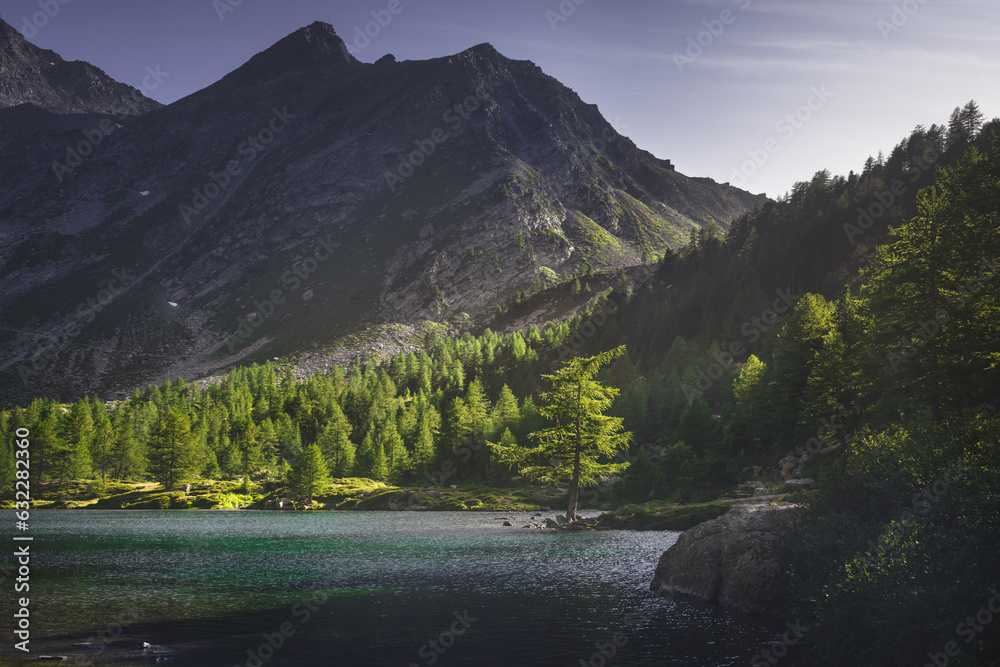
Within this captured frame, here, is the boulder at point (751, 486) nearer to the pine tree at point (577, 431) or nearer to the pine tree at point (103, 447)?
the pine tree at point (577, 431)

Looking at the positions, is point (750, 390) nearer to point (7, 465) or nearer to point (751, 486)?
point (751, 486)

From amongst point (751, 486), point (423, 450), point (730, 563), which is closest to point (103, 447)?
point (423, 450)

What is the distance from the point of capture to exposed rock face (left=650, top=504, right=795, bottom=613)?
81.0 ft

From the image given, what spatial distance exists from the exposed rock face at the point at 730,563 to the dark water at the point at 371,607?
1267 mm

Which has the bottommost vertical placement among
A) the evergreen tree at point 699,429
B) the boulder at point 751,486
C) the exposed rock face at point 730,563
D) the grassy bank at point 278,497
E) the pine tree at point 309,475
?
the grassy bank at point 278,497

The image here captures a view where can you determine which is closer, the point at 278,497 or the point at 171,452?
the point at 278,497

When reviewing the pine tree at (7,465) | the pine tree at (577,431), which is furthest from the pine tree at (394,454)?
the pine tree at (577,431)

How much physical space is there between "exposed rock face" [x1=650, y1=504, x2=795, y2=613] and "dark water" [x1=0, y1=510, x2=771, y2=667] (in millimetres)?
1267

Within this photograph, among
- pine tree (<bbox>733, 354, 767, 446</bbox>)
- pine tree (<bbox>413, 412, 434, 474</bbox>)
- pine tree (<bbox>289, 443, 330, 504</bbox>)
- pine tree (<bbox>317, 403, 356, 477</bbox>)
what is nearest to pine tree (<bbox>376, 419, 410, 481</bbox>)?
pine tree (<bbox>413, 412, 434, 474</bbox>)

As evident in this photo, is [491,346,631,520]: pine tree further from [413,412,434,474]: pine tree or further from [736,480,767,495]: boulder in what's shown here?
[413,412,434,474]: pine tree

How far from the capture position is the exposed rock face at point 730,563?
81.0ft

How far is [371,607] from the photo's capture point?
25.4 m

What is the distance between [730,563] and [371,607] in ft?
54.9

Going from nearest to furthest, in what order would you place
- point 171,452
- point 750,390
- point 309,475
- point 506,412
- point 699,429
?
point 750,390
point 699,429
point 309,475
point 171,452
point 506,412
